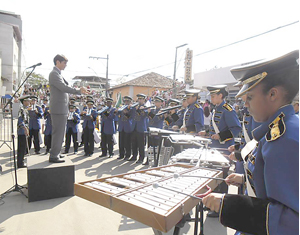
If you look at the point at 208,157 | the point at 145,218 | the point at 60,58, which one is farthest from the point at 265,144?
the point at 60,58

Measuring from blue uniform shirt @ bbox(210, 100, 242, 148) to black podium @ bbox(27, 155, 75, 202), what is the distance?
298 cm

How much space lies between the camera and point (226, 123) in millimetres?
4316

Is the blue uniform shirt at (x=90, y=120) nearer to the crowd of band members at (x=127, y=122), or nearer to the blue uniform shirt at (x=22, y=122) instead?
the crowd of band members at (x=127, y=122)

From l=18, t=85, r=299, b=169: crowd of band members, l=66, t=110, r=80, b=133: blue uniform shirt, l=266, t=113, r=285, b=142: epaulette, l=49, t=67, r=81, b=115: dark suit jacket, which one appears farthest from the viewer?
l=66, t=110, r=80, b=133: blue uniform shirt

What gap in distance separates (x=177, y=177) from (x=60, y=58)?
10.6 ft

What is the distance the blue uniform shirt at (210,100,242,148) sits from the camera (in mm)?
4164

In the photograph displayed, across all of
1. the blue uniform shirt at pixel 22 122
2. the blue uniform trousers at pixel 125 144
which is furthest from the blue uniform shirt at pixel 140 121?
the blue uniform shirt at pixel 22 122

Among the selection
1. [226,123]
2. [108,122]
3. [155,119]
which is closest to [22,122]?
[108,122]

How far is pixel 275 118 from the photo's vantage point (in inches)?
47.6

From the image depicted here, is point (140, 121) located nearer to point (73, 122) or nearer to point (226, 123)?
point (73, 122)

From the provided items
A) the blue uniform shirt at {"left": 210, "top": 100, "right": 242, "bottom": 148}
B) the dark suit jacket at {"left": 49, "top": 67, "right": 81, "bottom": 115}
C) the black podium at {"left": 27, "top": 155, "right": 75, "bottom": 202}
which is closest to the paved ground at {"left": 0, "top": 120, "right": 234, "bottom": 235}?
the black podium at {"left": 27, "top": 155, "right": 75, "bottom": 202}

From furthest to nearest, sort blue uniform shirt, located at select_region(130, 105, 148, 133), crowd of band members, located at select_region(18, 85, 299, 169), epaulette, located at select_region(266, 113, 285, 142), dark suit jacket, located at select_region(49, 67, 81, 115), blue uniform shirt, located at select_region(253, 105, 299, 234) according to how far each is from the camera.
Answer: blue uniform shirt, located at select_region(130, 105, 148, 133) → crowd of band members, located at select_region(18, 85, 299, 169) → dark suit jacket, located at select_region(49, 67, 81, 115) → epaulette, located at select_region(266, 113, 285, 142) → blue uniform shirt, located at select_region(253, 105, 299, 234)

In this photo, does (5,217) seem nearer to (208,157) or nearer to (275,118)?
(208,157)

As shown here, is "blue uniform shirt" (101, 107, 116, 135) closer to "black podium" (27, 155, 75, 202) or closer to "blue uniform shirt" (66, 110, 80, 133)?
"blue uniform shirt" (66, 110, 80, 133)
